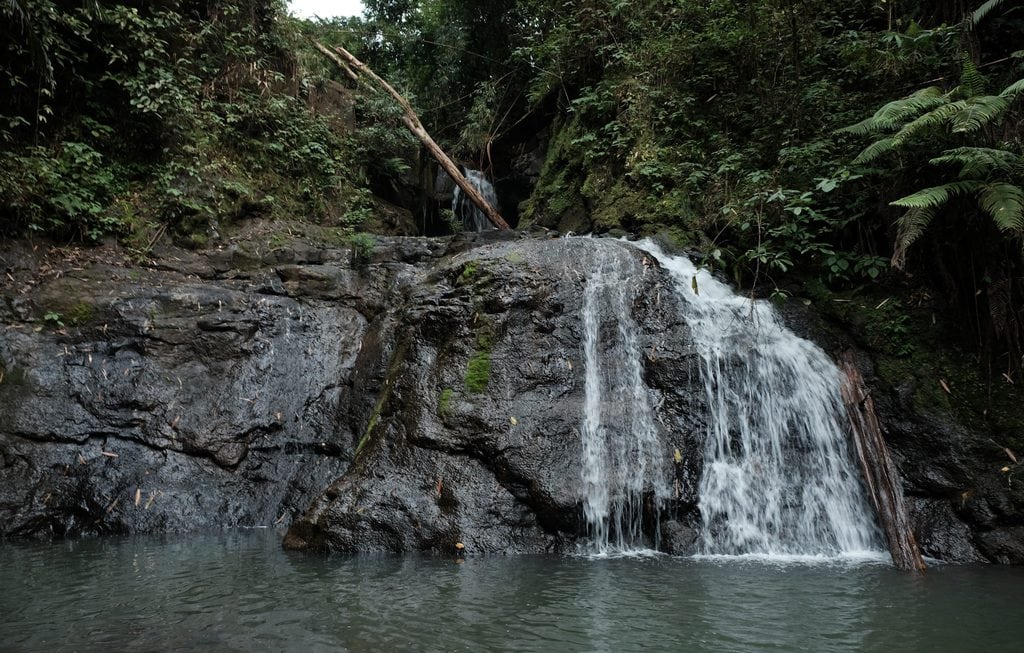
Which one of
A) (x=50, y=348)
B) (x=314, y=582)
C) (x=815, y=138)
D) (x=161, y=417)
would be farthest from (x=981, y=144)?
(x=50, y=348)

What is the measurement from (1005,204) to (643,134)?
225 inches

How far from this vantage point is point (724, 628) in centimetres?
321

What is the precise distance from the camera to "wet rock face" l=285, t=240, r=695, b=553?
5.17 meters

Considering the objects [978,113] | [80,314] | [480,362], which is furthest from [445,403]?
[978,113]

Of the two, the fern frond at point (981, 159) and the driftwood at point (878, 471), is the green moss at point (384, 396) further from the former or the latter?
the fern frond at point (981, 159)

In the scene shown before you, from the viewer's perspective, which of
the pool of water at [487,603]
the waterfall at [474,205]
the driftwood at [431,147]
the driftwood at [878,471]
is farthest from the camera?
the waterfall at [474,205]

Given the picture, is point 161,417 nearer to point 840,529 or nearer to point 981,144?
point 840,529

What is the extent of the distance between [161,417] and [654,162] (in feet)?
25.8

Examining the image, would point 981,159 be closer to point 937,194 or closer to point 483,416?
point 937,194

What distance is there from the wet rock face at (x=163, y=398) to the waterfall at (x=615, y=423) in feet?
10.3

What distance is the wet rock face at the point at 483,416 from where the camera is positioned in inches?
203

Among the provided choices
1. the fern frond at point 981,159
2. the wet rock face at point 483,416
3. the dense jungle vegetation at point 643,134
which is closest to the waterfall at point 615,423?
the wet rock face at point 483,416

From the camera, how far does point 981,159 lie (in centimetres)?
523

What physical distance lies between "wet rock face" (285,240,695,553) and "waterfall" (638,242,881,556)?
1.18 feet
